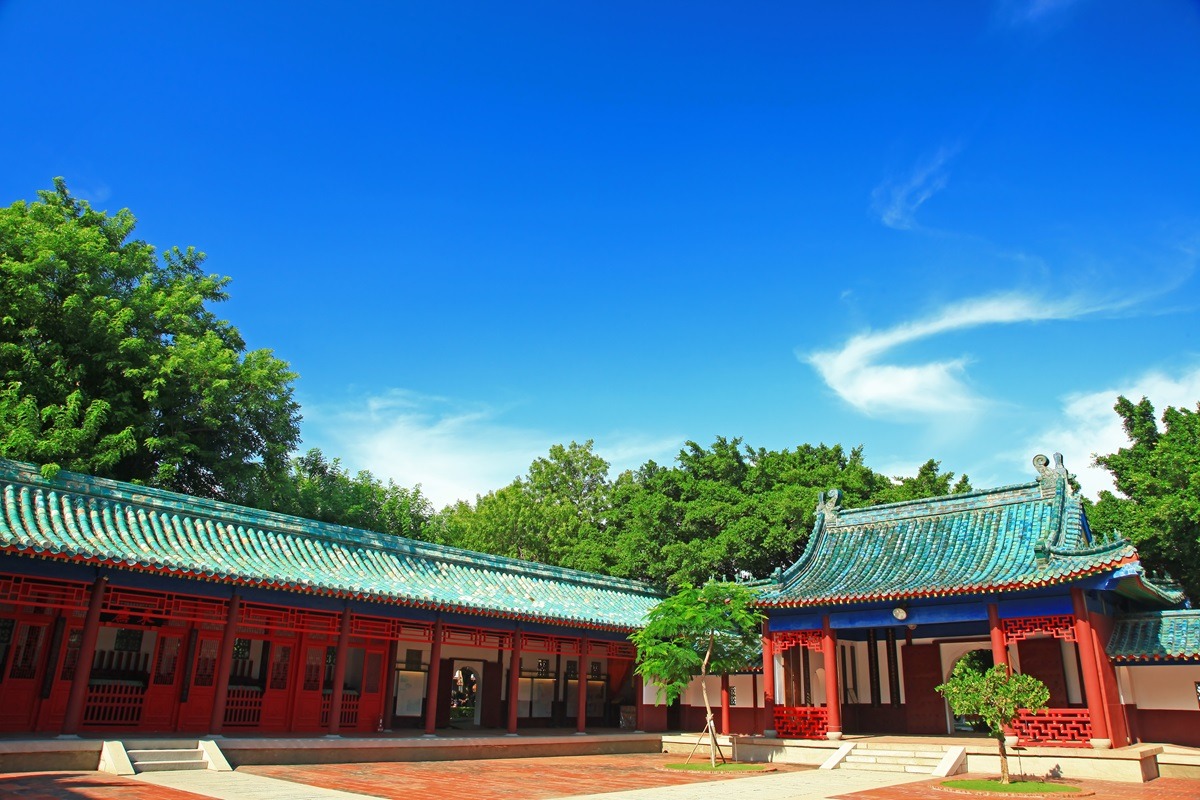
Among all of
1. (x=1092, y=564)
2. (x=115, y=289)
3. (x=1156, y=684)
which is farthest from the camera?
(x=115, y=289)

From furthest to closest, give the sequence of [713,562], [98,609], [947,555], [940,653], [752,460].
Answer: [752,460], [713,562], [940,653], [947,555], [98,609]

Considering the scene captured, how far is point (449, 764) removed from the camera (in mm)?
16438

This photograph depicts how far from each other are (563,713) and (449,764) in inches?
319

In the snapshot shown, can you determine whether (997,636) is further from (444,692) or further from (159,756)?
(159,756)

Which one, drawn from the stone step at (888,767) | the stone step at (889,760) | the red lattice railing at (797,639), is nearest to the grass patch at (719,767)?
the stone step at (888,767)

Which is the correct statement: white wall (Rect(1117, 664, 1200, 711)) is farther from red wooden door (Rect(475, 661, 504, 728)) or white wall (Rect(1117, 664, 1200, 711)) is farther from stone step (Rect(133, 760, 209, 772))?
stone step (Rect(133, 760, 209, 772))

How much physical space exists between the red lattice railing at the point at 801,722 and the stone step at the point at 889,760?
1.52 metres

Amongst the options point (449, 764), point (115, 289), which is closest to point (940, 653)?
point (449, 764)

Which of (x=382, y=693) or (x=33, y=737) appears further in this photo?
(x=382, y=693)

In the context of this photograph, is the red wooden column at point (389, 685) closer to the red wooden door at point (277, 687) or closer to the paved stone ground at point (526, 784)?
the red wooden door at point (277, 687)

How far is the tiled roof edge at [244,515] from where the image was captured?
1495 cm

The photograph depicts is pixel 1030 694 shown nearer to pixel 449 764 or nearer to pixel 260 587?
pixel 449 764

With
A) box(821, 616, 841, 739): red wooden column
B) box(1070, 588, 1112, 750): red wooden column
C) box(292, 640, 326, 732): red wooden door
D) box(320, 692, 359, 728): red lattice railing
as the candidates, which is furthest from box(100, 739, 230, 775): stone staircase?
box(1070, 588, 1112, 750): red wooden column

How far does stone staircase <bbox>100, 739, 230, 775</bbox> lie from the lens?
12562mm
